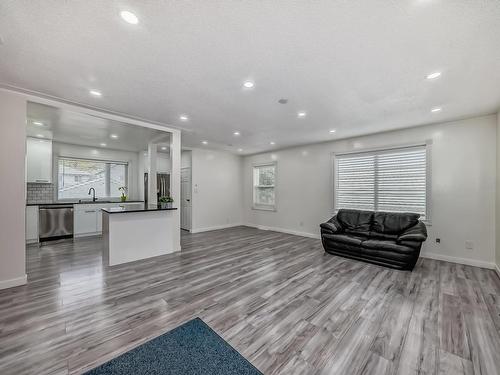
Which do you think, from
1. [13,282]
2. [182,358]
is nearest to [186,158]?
[13,282]

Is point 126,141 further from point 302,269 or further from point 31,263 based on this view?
point 302,269

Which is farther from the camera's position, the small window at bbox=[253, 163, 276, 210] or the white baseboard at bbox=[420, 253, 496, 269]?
the small window at bbox=[253, 163, 276, 210]

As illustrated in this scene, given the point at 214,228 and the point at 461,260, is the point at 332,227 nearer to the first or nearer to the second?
the point at 461,260

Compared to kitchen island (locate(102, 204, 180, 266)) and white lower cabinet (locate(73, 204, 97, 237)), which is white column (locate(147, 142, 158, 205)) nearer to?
kitchen island (locate(102, 204, 180, 266))

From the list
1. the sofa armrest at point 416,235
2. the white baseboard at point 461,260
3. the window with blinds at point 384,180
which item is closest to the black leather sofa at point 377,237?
the sofa armrest at point 416,235

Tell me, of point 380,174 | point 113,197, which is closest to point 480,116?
point 380,174

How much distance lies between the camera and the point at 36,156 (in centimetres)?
533

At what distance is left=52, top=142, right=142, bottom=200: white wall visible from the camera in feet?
20.1

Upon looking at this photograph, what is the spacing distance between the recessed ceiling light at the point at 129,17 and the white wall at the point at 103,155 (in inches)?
249

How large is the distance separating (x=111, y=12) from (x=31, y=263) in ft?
14.9

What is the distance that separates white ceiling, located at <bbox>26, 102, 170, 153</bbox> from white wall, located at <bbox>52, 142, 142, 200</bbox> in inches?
11.7

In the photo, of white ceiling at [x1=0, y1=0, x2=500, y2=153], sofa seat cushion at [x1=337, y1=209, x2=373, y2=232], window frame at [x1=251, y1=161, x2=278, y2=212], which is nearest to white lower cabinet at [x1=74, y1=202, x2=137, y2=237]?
white ceiling at [x1=0, y1=0, x2=500, y2=153]

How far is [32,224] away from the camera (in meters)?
5.09

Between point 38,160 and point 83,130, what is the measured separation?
177 centimetres
